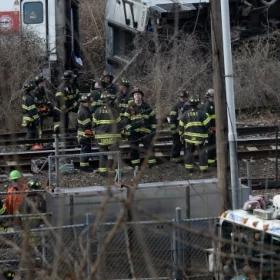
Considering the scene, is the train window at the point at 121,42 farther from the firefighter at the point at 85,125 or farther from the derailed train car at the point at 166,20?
the firefighter at the point at 85,125

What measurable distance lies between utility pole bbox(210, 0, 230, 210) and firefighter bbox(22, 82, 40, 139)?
8.12 meters

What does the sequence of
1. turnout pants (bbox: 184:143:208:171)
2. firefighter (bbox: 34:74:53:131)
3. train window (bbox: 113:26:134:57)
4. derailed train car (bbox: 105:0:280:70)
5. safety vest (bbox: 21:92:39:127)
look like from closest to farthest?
1. turnout pants (bbox: 184:143:208:171)
2. safety vest (bbox: 21:92:39:127)
3. firefighter (bbox: 34:74:53:131)
4. derailed train car (bbox: 105:0:280:70)
5. train window (bbox: 113:26:134:57)

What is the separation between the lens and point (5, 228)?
11297 mm

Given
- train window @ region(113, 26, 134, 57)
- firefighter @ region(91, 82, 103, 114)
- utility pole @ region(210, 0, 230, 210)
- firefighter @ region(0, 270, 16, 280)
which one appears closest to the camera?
firefighter @ region(0, 270, 16, 280)

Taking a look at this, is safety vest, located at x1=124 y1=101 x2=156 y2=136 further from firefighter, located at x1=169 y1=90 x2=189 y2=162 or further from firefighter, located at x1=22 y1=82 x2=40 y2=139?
firefighter, located at x1=22 y1=82 x2=40 y2=139

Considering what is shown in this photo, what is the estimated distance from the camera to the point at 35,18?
Answer: 2345 centimetres

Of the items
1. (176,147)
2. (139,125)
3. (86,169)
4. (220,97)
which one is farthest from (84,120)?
(220,97)

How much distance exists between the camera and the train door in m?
23.2

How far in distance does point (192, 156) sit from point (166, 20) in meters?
8.05

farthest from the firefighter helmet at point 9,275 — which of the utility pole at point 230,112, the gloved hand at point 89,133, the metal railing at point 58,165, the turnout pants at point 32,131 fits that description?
the turnout pants at point 32,131

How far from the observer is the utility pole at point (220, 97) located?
35.2 ft

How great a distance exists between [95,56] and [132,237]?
16.5 metres

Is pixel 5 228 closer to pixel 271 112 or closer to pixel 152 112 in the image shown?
pixel 152 112

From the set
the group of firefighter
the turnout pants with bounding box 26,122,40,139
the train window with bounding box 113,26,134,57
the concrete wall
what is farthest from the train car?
the concrete wall
